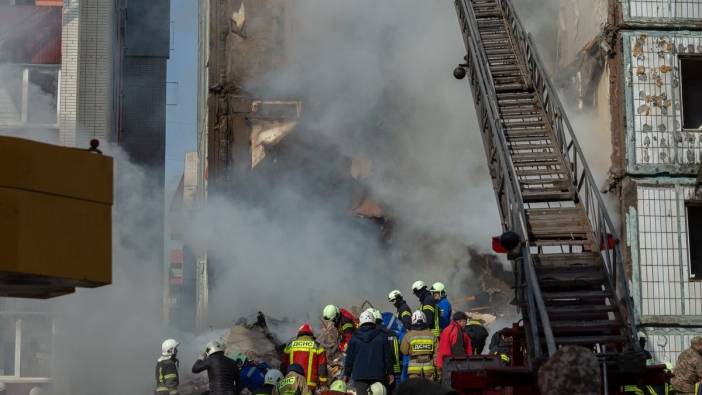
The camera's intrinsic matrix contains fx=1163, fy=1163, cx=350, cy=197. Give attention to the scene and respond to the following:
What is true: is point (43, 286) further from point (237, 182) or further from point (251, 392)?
point (237, 182)

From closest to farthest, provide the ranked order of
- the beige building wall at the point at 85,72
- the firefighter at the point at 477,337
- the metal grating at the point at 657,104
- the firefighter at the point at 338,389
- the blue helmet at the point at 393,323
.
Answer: the firefighter at the point at 338,389 → the firefighter at the point at 477,337 → the blue helmet at the point at 393,323 → the metal grating at the point at 657,104 → the beige building wall at the point at 85,72

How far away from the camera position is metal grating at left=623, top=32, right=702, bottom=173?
1675 cm

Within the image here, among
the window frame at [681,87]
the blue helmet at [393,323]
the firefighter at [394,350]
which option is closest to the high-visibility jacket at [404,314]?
the blue helmet at [393,323]

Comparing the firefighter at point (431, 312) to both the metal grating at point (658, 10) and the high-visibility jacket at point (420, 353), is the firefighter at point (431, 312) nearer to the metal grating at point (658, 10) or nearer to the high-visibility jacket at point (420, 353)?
the high-visibility jacket at point (420, 353)

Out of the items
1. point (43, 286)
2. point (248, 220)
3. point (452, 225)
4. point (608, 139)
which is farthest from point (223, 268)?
point (43, 286)

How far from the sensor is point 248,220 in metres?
21.8

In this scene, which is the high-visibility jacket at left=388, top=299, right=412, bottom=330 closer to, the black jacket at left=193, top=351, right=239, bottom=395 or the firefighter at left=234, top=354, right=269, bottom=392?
the firefighter at left=234, top=354, right=269, bottom=392

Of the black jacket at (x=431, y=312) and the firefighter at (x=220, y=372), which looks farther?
the black jacket at (x=431, y=312)

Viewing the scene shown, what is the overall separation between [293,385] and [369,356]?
0.97m

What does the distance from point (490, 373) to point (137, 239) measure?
15.4m

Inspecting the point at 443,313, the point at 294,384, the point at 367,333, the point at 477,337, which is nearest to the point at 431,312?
the point at 443,313

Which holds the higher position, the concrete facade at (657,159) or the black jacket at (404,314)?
the concrete facade at (657,159)

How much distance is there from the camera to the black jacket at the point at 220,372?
1177 centimetres

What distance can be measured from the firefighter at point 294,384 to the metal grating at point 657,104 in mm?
7588
